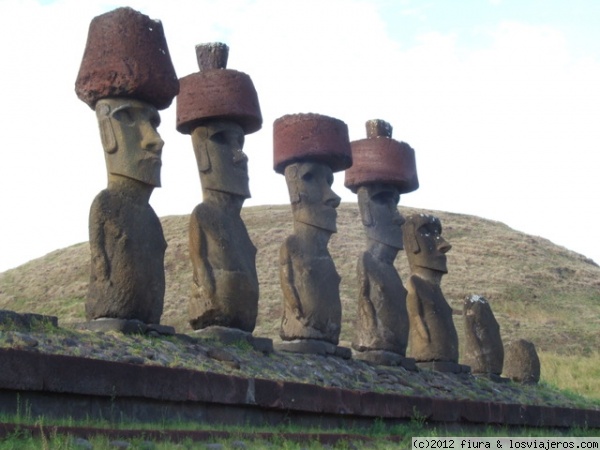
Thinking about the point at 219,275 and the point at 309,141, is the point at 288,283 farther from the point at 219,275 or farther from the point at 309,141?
the point at 309,141

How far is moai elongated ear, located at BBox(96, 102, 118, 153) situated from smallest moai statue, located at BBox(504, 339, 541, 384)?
359 inches

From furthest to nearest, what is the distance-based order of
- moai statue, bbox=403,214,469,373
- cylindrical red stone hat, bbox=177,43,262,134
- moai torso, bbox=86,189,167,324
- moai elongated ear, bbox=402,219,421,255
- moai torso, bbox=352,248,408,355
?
moai elongated ear, bbox=402,219,421,255 → moai statue, bbox=403,214,469,373 → moai torso, bbox=352,248,408,355 → cylindrical red stone hat, bbox=177,43,262,134 → moai torso, bbox=86,189,167,324

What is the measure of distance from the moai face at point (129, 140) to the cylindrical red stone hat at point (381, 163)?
15.7ft

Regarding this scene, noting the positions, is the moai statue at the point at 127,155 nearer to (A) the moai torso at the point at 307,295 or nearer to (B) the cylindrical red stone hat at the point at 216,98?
(B) the cylindrical red stone hat at the point at 216,98

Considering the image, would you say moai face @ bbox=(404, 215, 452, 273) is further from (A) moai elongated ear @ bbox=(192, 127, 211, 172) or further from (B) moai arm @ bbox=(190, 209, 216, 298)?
(B) moai arm @ bbox=(190, 209, 216, 298)

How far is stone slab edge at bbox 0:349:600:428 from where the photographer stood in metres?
6.82

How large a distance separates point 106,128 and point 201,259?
171 cm

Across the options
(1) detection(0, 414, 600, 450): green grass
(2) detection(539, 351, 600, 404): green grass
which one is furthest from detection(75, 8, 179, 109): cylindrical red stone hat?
(2) detection(539, 351, 600, 404): green grass

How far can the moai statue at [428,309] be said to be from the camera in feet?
46.7

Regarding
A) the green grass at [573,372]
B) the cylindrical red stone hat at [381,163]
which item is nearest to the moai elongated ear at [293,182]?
the cylindrical red stone hat at [381,163]

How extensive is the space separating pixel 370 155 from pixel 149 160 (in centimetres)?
512

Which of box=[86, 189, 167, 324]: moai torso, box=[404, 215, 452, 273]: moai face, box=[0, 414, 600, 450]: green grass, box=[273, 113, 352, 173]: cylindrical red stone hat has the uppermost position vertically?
box=[273, 113, 352, 173]: cylindrical red stone hat

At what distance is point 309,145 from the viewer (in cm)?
1268

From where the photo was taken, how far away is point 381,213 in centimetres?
1415
